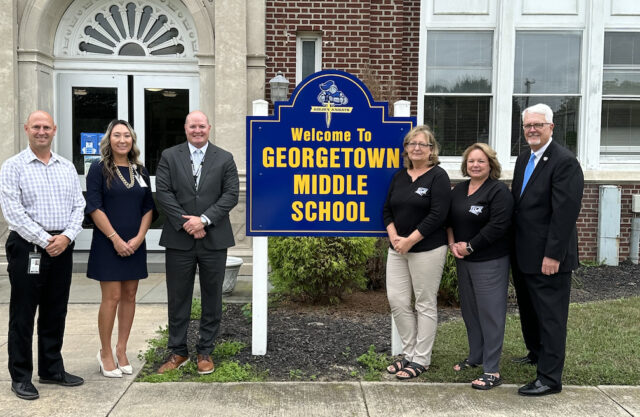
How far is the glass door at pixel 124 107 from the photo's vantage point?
8.78 metres

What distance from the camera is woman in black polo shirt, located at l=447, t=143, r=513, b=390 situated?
13.6ft

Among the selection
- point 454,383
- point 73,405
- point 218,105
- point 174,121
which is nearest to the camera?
point 73,405

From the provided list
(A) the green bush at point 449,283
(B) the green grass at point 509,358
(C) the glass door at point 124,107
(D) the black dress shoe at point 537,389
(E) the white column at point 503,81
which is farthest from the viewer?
(E) the white column at point 503,81

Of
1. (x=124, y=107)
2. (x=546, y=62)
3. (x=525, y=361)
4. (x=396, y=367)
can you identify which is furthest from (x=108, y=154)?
(x=546, y=62)

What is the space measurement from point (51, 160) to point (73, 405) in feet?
5.39

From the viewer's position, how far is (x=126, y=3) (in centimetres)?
869

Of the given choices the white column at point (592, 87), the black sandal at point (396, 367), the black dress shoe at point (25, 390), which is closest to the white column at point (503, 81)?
the white column at point (592, 87)

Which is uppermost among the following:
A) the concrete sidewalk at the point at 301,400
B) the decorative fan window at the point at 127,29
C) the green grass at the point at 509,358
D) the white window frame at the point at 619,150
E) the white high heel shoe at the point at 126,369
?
the decorative fan window at the point at 127,29

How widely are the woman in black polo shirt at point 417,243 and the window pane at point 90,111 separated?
228 inches

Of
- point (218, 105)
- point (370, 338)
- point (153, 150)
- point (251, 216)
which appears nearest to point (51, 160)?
point (251, 216)

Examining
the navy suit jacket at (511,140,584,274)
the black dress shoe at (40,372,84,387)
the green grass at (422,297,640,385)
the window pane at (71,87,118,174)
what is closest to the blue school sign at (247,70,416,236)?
the navy suit jacket at (511,140,584,274)

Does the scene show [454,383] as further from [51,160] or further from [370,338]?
[51,160]

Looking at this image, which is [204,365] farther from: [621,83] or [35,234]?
[621,83]

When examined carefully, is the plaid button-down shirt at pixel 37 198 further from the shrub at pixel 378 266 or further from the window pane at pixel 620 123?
the window pane at pixel 620 123
